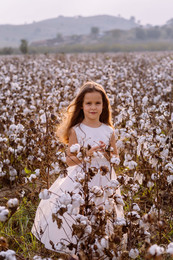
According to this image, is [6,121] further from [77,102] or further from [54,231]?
[54,231]

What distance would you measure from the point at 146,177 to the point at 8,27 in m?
191

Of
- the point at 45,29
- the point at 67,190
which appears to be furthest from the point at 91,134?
the point at 45,29

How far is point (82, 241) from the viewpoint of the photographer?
2191mm

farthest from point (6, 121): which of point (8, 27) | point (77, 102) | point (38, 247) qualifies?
point (8, 27)

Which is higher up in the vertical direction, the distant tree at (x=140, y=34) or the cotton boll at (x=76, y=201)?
the distant tree at (x=140, y=34)

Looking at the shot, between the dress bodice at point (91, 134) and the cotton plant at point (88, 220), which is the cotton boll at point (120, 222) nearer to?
the cotton plant at point (88, 220)

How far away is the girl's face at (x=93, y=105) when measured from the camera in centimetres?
323

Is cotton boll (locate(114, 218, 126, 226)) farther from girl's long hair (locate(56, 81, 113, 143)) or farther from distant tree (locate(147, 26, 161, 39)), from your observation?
distant tree (locate(147, 26, 161, 39))

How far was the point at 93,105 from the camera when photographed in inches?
128

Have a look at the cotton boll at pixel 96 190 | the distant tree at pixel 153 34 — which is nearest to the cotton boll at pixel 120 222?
the cotton boll at pixel 96 190

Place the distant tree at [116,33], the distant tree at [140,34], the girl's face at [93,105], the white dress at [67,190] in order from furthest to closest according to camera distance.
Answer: the distant tree at [116,33] < the distant tree at [140,34] < the girl's face at [93,105] < the white dress at [67,190]

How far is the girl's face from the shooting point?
10.6ft

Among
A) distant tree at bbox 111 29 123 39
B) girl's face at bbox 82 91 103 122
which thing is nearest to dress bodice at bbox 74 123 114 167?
girl's face at bbox 82 91 103 122

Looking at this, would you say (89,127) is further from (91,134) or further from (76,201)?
(76,201)
